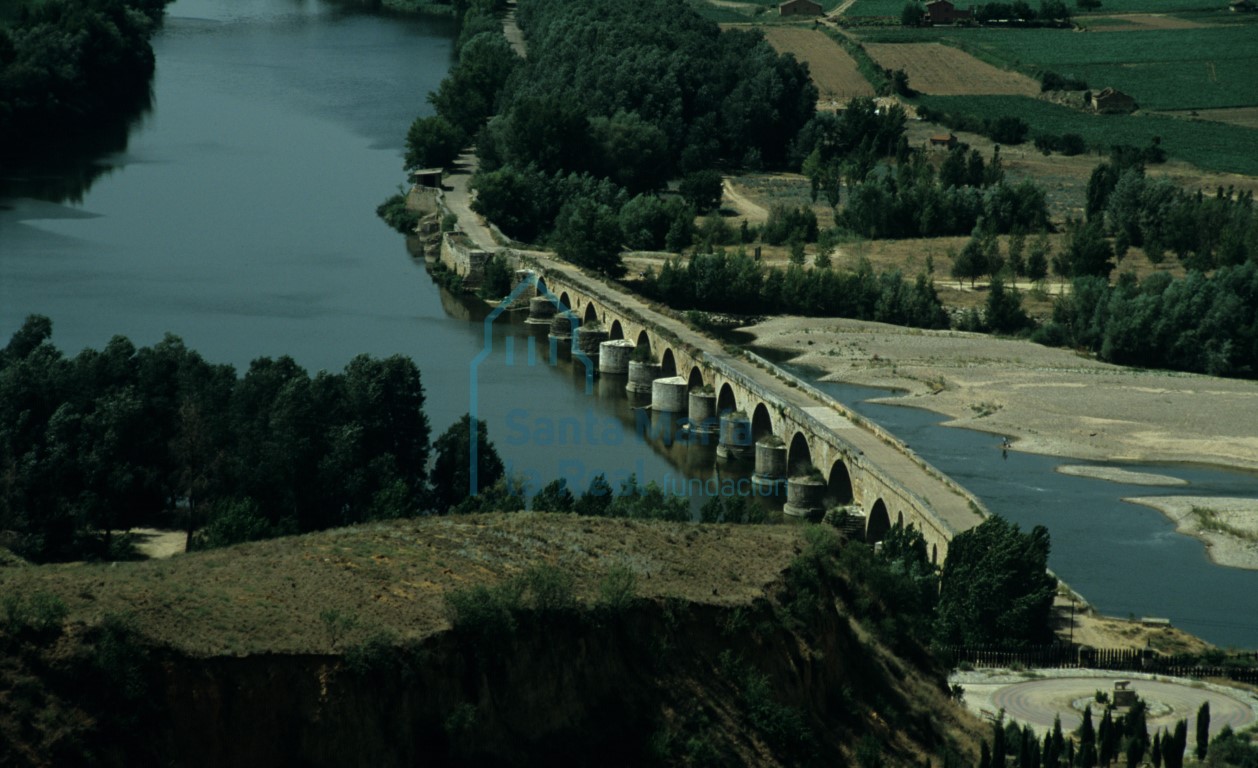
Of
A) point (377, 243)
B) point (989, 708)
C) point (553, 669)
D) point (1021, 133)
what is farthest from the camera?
point (1021, 133)

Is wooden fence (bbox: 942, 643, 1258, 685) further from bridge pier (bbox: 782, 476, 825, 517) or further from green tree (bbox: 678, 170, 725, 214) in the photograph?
green tree (bbox: 678, 170, 725, 214)

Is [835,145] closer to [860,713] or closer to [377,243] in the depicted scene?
[377,243]

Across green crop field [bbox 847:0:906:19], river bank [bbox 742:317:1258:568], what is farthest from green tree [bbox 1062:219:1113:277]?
green crop field [bbox 847:0:906:19]

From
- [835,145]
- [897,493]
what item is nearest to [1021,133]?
[835,145]

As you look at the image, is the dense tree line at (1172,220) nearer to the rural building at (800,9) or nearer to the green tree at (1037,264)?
the green tree at (1037,264)

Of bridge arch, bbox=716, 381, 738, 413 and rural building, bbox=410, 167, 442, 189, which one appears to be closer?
bridge arch, bbox=716, 381, 738, 413

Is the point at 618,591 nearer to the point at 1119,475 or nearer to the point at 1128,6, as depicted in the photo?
the point at 1119,475

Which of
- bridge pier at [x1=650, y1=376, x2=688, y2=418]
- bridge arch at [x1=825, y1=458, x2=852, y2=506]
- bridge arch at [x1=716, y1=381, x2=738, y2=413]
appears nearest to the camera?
bridge arch at [x1=825, y1=458, x2=852, y2=506]
